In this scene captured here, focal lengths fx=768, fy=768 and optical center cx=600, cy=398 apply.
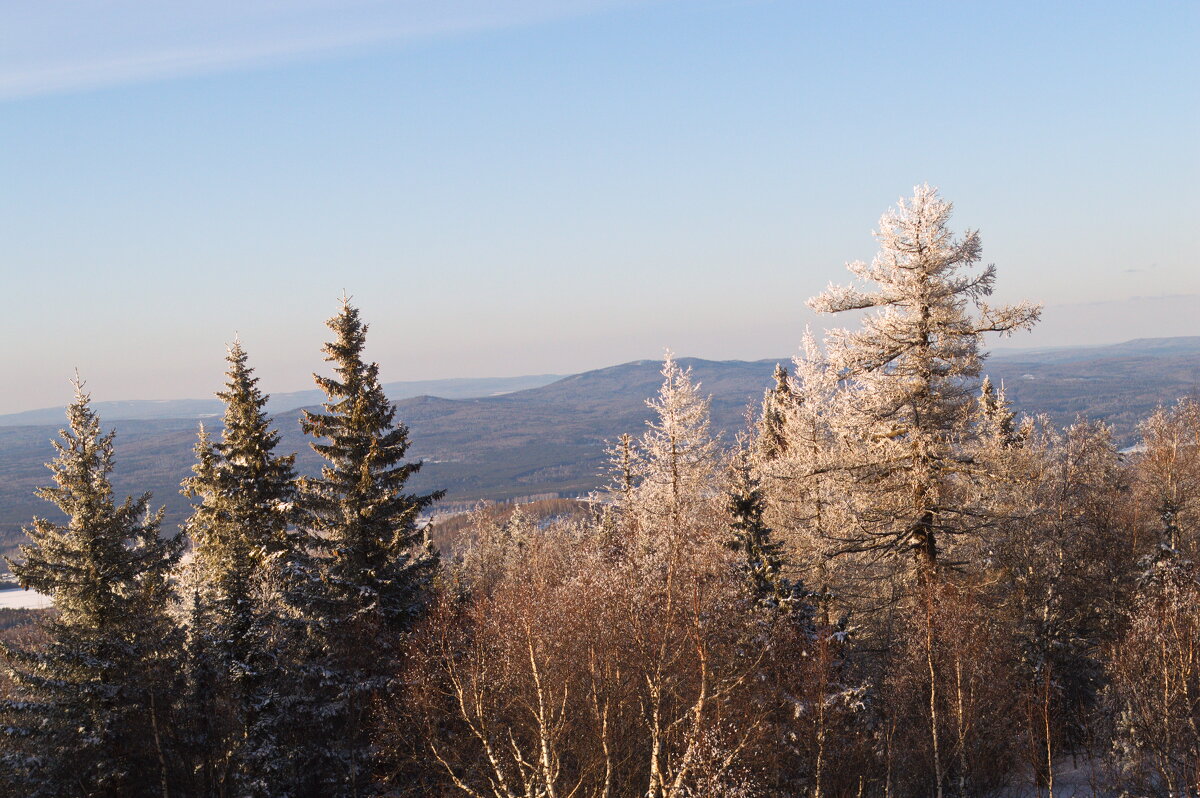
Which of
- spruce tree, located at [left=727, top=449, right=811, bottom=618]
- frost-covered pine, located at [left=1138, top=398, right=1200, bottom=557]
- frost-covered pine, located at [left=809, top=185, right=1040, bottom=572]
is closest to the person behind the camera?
frost-covered pine, located at [left=809, top=185, right=1040, bottom=572]

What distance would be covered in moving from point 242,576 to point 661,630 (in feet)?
45.1

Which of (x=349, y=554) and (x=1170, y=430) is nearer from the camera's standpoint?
(x=349, y=554)

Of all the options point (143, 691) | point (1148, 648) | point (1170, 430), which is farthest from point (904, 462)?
point (1170, 430)

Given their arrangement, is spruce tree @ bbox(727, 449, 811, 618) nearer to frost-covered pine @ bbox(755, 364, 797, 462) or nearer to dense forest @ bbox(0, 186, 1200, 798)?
dense forest @ bbox(0, 186, 1200, 798)

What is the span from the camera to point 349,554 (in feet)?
79.3

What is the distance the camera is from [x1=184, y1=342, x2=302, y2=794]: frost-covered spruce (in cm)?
2333

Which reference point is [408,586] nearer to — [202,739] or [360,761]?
[360,761]

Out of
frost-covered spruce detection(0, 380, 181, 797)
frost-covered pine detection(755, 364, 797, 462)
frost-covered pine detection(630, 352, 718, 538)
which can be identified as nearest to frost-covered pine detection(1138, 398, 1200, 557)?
frost-covered pine detection(755, 364, 797, 462)

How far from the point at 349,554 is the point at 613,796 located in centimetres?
1077

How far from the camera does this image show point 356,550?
24312mm

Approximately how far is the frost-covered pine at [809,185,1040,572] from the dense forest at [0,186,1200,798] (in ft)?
0.24

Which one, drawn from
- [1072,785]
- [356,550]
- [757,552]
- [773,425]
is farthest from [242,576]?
[773,425]

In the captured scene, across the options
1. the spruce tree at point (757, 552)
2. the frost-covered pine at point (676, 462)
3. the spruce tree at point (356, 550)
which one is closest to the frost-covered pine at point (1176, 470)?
the frost-covered pine at point (676, 462)

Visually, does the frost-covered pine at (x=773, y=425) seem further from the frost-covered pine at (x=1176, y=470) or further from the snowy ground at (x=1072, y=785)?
the snowy ground at (x=1072, y=785)
